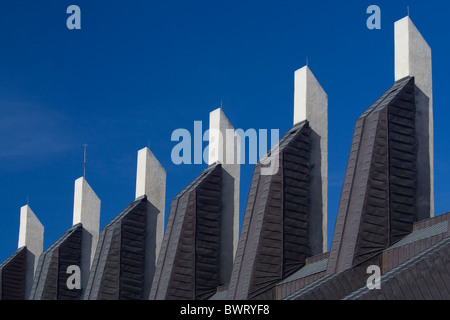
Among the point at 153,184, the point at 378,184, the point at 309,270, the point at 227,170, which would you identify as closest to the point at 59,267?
the point at 153,184

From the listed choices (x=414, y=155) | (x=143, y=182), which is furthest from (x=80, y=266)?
(x=414, y=155)

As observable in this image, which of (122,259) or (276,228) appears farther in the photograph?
(122,259)

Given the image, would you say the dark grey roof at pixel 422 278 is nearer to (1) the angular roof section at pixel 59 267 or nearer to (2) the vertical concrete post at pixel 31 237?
(1) the angular roof section at pixel 59 267

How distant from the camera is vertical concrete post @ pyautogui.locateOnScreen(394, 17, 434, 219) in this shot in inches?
1134

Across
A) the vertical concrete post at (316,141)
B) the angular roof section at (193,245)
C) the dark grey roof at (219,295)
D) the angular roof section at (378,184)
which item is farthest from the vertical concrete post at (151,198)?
the angular roof section at (378,184)

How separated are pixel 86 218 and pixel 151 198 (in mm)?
7187

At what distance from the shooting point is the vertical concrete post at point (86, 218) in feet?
154

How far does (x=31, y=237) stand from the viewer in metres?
54.1

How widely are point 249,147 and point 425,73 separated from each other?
31.9 feet

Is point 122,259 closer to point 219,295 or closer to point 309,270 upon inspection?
point 219,295

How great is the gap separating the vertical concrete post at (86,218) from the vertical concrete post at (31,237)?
6703 millimetres

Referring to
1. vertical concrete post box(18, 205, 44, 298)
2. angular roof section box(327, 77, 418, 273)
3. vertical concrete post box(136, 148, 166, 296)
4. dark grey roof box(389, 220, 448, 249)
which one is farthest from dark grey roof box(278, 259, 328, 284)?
vertical concrete post box(18, 205, 44, 298)
